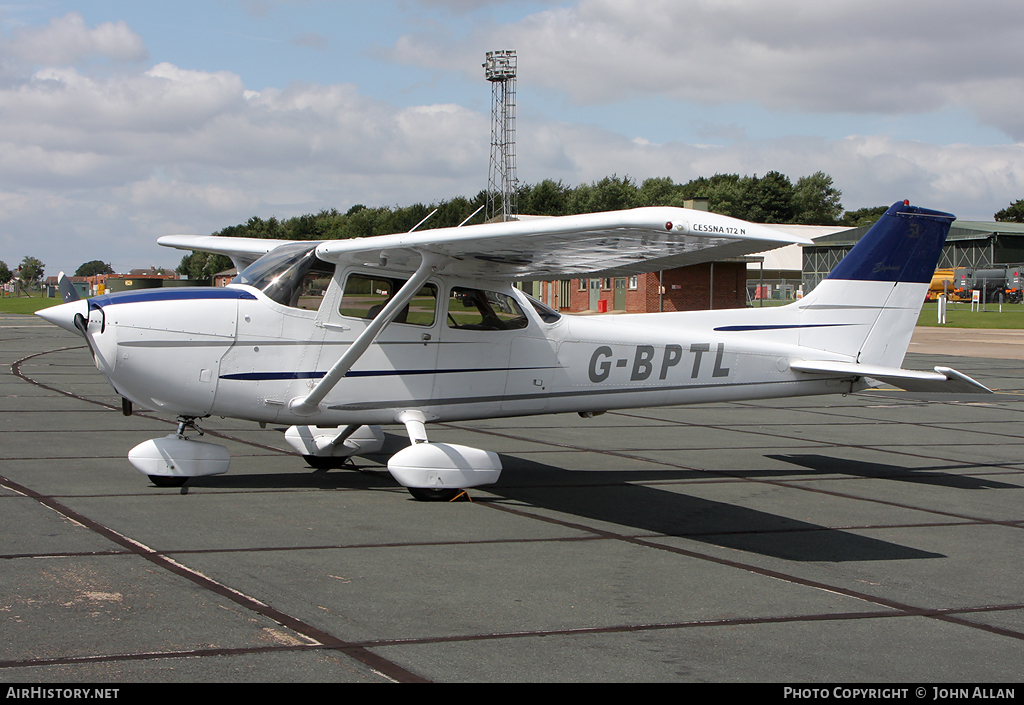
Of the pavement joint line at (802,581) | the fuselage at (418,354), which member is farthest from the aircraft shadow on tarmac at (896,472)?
the pavement joint line at (802,581)

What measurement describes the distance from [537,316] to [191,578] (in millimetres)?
4512

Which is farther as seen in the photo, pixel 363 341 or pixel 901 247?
pixel 901 247

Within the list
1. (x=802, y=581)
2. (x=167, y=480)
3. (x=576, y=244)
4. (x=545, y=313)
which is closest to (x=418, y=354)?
(x=545, y=313)

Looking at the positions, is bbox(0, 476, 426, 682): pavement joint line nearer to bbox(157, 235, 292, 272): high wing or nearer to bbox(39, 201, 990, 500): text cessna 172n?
bbox(39, 201, 990, 500): text cessna 172n

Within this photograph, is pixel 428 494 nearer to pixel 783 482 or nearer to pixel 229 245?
pixel 783 482

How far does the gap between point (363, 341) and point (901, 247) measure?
231 inches

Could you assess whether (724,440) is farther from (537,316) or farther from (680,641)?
(680,641)

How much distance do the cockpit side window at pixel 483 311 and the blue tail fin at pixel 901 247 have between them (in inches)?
149

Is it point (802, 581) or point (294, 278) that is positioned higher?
point (294, 278)

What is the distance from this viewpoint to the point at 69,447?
32.0 ft

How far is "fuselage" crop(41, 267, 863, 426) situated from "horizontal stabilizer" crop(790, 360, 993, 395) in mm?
260

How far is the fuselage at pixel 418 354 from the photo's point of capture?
7465 millimetres

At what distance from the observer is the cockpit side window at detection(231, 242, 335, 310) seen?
797 centimetres

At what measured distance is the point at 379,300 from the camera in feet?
27.1
